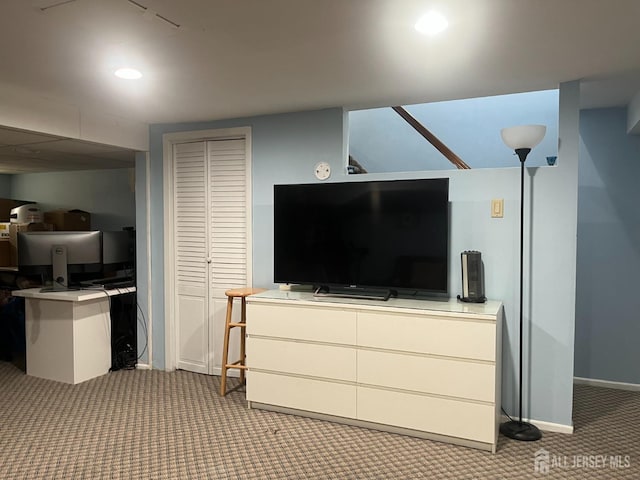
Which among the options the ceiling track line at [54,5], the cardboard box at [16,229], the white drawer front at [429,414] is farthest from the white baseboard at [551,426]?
the cardboard box at [16,229]

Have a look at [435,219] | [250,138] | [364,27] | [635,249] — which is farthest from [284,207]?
[635,249]

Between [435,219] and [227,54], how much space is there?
166cm

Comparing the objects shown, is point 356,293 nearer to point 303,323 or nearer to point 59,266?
point 303,323

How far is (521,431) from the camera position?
2.90m

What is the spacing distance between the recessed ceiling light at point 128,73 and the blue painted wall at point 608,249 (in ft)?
11.3

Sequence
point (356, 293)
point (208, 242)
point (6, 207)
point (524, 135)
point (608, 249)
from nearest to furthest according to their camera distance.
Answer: point (524, 135) < point (356, 293) < point (608, 249) < point (208, 242) < point (6, 207)

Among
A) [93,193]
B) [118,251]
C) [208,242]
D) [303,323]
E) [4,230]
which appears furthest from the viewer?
[93,193]

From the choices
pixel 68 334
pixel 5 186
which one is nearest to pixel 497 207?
pixel 68 334

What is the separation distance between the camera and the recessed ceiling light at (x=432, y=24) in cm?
191

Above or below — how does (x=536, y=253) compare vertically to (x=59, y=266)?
above

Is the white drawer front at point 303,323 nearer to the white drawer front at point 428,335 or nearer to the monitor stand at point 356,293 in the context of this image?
the white drawer front at point 428,335

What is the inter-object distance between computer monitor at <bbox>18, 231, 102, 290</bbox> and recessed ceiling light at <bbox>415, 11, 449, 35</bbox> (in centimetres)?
352

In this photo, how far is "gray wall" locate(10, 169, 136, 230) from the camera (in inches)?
221

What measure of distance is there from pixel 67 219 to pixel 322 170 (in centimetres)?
370
